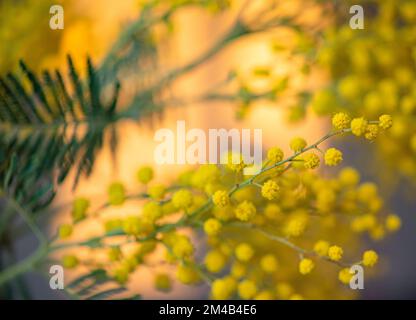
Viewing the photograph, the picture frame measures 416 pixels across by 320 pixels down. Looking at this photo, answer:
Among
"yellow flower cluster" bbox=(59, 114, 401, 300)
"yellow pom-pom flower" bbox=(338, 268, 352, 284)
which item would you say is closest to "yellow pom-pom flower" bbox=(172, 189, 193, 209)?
"yellow flower cluster" bbox=(59, 114, 401, 300)

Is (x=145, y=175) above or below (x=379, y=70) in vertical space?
below

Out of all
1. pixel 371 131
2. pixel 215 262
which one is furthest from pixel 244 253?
pixel 371 131

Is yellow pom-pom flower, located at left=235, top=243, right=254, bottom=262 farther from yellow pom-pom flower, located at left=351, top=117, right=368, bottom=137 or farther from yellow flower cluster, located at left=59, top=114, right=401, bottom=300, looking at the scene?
yellow pom-pom flower, located at left=351, top=117, right=368, bottom=137

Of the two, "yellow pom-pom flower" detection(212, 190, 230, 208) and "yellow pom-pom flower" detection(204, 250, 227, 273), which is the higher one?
"yellow pom-pom flower" detection(212, 190, 230, 208)

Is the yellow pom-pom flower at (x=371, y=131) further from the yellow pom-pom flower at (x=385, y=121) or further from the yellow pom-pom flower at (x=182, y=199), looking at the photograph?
the yellow pom-pom flower at (x=182, y=199)

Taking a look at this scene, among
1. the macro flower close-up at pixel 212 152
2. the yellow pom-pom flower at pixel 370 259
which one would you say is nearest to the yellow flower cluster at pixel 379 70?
the macro flower close-up at pixel 212 152

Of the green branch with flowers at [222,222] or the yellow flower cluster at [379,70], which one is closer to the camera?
the green branch with flowers at [222,222]

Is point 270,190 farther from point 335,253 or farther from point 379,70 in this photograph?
point 379,70

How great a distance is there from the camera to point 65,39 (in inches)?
22.0

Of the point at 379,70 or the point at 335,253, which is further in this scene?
the point at 379,70

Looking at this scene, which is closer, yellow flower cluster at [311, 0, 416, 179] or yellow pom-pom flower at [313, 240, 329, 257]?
yellow pom-pom flower at [313, 240, 329, 257]

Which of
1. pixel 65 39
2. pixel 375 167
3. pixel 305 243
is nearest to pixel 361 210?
pixel 305 243

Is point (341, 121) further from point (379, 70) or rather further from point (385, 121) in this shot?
point (379, 70)
